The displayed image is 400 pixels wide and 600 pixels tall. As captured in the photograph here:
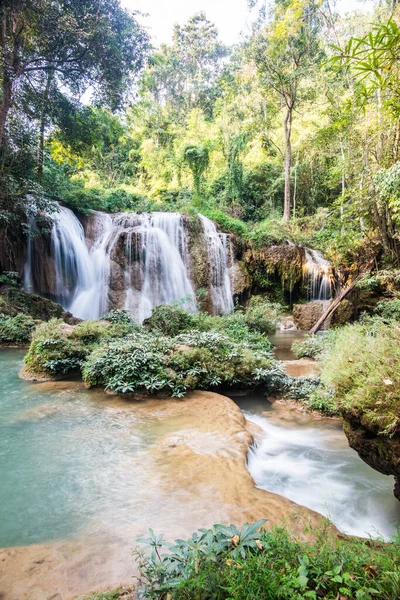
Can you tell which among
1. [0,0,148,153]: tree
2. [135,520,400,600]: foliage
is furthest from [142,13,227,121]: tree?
[135,520,400,600]: foliage

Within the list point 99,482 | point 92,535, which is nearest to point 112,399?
point 99,482

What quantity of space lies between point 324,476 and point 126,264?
12.6m

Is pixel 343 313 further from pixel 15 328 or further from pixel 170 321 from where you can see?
pixel 15 328

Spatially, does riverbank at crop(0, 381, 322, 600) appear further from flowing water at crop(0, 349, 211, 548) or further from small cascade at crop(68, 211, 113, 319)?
small cascade at crop(68, 211, 113, 319)

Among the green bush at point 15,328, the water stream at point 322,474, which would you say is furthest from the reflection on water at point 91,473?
the green bush at point 15,328

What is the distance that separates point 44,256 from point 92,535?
12950 millimetres

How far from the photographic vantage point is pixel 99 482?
3.29 m

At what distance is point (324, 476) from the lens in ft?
12.2

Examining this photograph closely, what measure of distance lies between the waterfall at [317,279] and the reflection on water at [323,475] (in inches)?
458

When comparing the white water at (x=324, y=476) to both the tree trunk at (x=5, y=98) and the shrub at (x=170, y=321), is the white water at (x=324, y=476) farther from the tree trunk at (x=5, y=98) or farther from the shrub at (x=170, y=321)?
the tree trunk at (x=5, y=98)

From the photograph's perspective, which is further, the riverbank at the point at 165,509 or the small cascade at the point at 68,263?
the small cascade at the point at 68,263

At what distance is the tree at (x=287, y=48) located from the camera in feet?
55.8

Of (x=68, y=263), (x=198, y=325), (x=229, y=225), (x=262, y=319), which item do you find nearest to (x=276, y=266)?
(x=229, y=225)

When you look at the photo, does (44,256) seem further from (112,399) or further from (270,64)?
(270,64)
